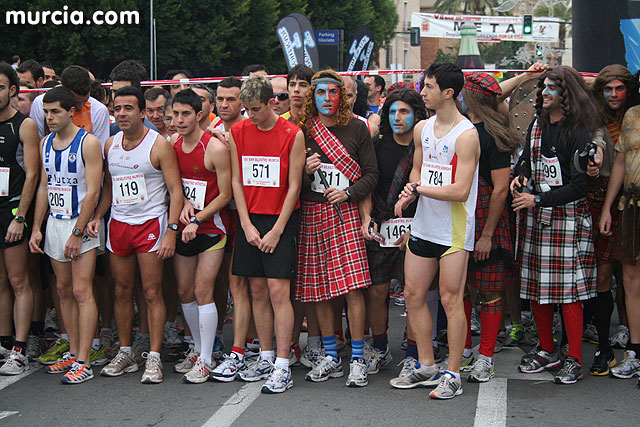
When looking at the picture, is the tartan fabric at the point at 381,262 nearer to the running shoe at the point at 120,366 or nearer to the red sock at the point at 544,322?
the red sock at the point at 544,322

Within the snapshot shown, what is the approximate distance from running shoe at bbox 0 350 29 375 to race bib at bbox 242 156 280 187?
2.17 meters

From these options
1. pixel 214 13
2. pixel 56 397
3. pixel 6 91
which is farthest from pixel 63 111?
pixel 214 13

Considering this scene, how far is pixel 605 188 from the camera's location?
6.12m

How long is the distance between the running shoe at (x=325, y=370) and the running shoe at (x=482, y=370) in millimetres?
919

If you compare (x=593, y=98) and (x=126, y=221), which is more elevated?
(x=593, y=98)

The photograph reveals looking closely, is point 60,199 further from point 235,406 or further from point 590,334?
point 590,334

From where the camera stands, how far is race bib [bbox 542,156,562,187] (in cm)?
582

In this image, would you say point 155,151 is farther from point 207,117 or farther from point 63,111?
point 207,117

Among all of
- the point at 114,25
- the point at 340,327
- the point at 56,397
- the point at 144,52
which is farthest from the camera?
the point at 144,52

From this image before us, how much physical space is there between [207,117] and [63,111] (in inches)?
53.8

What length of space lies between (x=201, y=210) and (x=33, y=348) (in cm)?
187

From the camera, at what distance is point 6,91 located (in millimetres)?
6426

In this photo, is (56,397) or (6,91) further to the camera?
(6,91)

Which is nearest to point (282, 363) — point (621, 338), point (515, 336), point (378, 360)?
point (378, 360)
